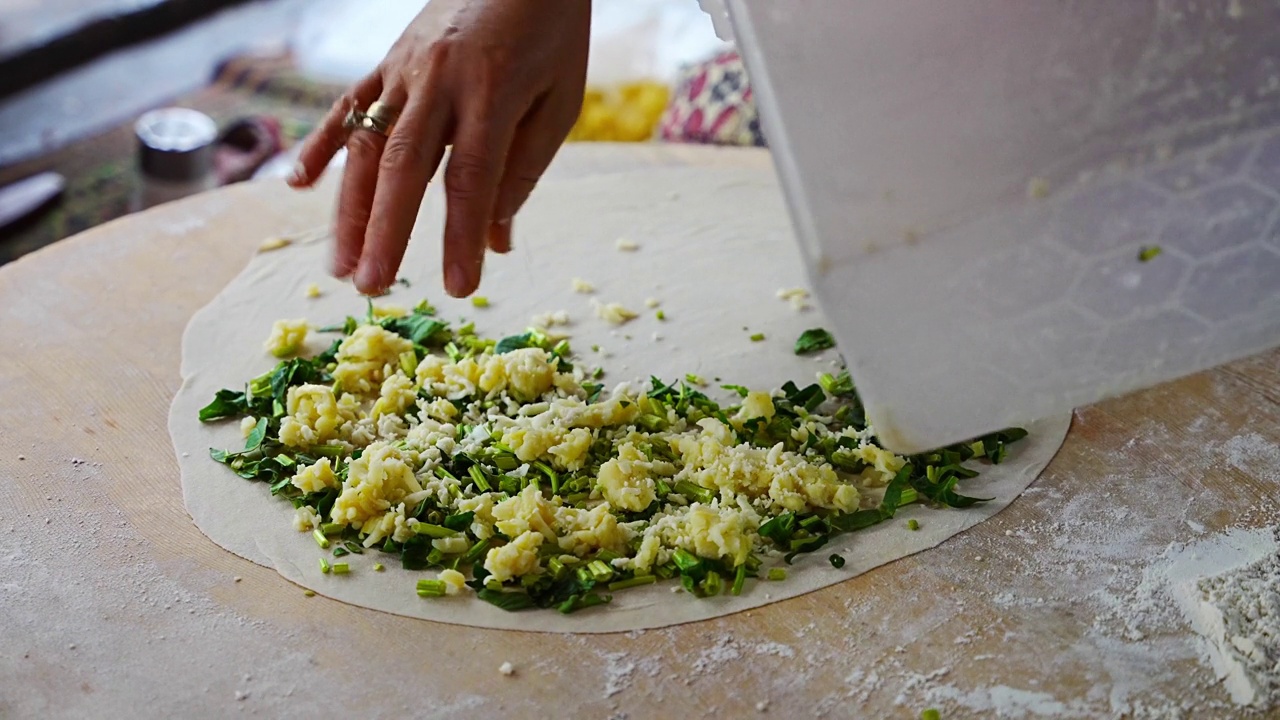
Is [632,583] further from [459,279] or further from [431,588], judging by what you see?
[459,279]

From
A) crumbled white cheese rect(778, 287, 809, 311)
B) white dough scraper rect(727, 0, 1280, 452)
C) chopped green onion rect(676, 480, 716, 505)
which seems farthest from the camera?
crumbled white cheese rect(778, 287, 809, 311)

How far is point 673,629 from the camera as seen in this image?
1328 millimetres

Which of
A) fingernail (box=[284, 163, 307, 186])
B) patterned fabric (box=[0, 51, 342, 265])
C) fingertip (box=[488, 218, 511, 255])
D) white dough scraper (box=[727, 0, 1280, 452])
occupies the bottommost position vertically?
patterned fabric (box=[0, 51, 342, 265])

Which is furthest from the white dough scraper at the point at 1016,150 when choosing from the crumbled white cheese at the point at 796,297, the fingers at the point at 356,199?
the crumbled white cheese at the point at 796,297

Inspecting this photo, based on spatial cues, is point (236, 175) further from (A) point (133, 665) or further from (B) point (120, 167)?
(A) point (133, 665)

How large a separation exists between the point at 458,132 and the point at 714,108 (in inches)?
58.4

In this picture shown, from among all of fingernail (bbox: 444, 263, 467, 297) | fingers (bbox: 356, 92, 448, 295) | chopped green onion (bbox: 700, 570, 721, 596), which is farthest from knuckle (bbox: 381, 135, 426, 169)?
chopped green onion (bbox: 700, 570, 721, 596)

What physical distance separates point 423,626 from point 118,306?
99 cm

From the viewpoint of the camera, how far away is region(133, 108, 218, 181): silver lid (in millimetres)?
3334

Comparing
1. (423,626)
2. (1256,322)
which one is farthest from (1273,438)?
(423,626)

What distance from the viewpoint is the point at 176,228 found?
225cm

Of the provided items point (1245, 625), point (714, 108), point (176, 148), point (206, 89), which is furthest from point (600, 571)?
point (206, 89)

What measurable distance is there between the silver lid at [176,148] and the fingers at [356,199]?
6.79 ft

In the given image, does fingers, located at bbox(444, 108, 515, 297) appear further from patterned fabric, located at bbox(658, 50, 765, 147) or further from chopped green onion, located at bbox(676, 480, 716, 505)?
patterned fabric, located at bbox(658, 50, 765, 147)
